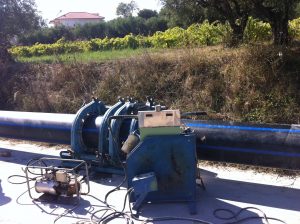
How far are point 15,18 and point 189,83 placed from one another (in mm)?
6618

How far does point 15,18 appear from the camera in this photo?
11.3m

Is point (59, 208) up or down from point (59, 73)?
down

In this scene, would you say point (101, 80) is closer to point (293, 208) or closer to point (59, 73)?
point (59, 73)

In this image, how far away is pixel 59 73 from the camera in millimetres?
8688

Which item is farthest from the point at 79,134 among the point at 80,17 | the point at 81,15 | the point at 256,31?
the point at 81,15

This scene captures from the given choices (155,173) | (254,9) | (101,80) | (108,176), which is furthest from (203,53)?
(155,173)

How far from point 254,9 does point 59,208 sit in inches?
203

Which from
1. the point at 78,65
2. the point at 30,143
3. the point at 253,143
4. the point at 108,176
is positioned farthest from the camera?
the point at 78,65

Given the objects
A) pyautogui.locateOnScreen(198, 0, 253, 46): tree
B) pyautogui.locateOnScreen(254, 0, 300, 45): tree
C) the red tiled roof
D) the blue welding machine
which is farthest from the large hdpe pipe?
the red tiled roof

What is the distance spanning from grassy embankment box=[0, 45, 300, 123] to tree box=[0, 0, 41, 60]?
260cm

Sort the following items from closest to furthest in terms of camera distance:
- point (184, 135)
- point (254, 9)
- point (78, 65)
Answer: point (184, 135), point (254, 9), point (78, 65)

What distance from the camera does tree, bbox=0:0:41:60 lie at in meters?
11.1

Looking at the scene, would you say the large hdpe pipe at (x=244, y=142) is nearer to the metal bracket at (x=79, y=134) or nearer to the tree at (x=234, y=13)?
the metal bracket at (x=79, y=134)

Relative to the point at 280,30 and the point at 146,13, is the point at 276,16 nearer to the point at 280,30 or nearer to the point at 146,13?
the point at 280,30
